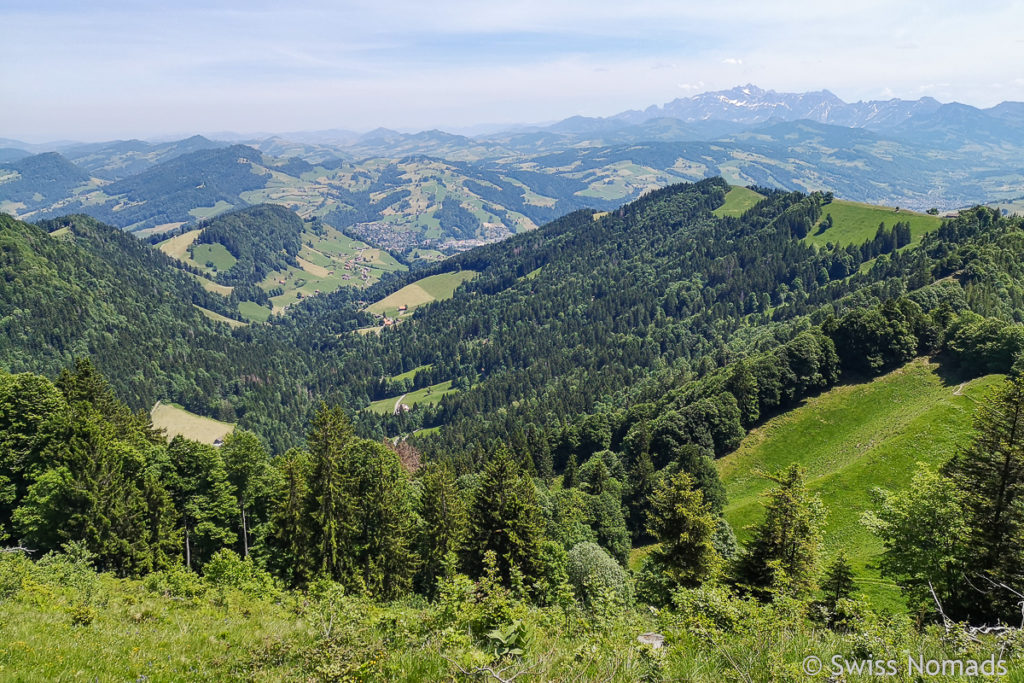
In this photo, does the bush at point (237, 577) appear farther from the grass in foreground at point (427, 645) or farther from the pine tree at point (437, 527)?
the pine tree at point (437, 527)

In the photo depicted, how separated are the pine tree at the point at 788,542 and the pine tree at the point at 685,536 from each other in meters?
4.44

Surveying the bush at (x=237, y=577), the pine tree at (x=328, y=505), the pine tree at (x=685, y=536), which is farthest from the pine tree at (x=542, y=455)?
the bush at (x=237, y=577)

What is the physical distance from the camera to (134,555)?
43.9 metres

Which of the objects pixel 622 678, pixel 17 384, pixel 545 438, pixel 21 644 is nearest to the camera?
pixel 622 678

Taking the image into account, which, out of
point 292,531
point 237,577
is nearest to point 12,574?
point 237,577

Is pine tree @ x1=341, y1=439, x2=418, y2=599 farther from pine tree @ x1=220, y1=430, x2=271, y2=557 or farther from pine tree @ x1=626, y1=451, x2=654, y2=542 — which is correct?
pine tree @ x1=626, y1=451, x2=654, y2=542

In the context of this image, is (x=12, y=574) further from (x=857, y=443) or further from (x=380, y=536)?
(x=857, y=443)

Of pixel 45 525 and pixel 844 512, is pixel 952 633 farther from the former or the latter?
pixel 45 525

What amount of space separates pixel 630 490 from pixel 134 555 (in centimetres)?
6243

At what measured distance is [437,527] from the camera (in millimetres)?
50531

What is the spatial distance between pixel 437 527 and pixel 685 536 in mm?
23083

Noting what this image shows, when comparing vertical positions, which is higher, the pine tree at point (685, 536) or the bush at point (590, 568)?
the pine tree at point (685, 536)

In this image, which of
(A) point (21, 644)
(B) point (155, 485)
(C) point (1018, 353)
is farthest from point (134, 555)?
(C) point (1018, 353)

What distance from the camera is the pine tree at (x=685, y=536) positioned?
41.2 meters
